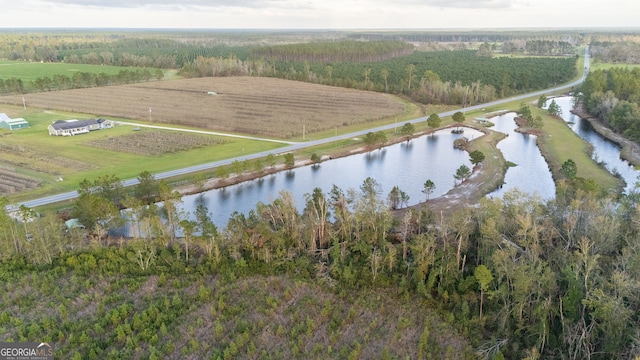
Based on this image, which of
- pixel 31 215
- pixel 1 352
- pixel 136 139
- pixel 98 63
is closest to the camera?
pixel 1 352

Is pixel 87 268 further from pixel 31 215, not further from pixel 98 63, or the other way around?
pixel 98 63

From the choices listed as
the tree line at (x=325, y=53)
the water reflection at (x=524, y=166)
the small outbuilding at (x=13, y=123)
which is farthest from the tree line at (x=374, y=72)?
the small outbuilding at (x=13, y=123)

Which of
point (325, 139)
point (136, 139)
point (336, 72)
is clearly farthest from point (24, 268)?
point (336, 72)

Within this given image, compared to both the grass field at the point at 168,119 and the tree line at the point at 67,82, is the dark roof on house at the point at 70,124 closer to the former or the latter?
the grass field at the point at 168,119

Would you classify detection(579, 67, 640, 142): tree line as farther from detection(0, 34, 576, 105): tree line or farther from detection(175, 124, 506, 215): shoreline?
detection(175, 124, 506, 215): shoreline

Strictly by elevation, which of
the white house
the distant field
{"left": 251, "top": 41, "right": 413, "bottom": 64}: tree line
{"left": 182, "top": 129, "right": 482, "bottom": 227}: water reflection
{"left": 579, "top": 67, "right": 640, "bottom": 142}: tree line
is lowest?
{"left": 182, "top": 129, "right": 482, "bottom": 227}: water reflection

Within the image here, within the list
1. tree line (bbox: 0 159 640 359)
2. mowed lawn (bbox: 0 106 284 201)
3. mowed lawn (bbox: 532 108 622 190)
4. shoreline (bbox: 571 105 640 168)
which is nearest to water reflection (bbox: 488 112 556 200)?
mowed lawn (bbox: 532 108 622 190)

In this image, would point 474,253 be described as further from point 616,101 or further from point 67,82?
point 67,82
